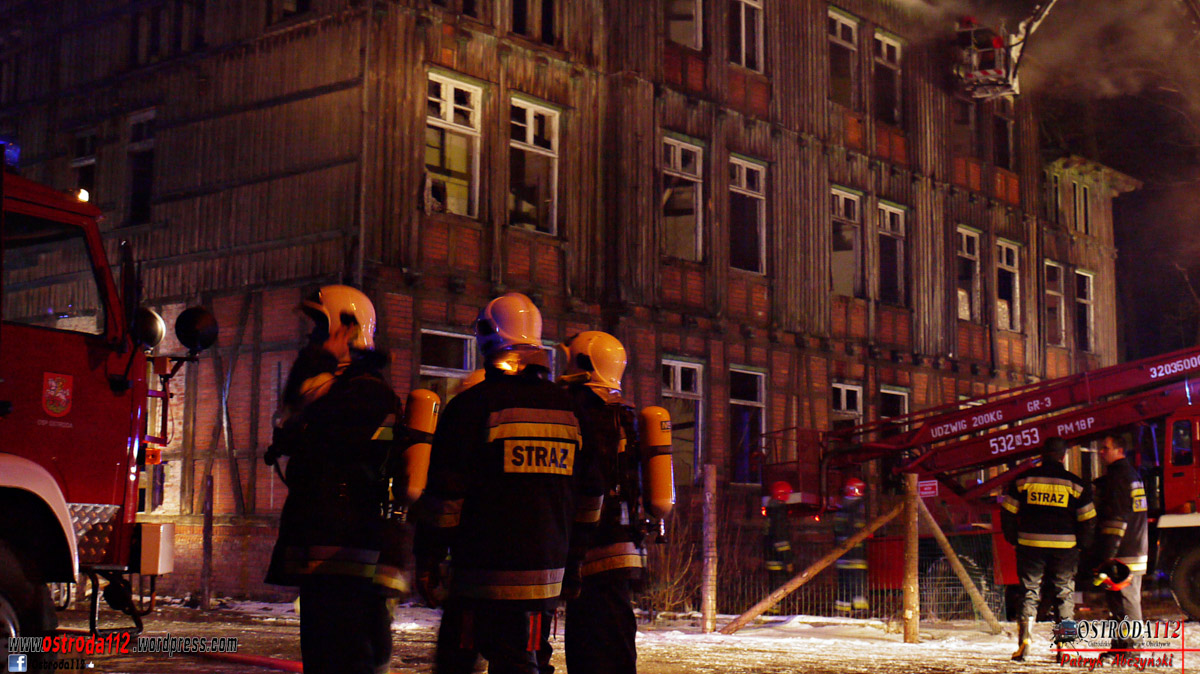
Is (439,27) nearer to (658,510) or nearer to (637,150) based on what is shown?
(637,150)

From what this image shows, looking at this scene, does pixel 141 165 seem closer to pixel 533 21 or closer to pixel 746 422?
pixel 533 21

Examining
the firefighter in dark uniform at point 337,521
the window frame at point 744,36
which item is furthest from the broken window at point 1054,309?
the firefighter in dark uniform at point 337,521

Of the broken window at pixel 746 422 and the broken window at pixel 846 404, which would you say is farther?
the broken window at pixel 846 404

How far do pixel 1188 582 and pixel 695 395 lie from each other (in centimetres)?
756

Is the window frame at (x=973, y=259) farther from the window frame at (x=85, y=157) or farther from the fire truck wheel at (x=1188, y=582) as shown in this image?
the window frame at (x=85, y=157)

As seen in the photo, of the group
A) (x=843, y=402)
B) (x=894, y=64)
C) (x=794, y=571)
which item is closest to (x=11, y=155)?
(x=794, y=571)

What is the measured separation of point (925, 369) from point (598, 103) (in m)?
9.38

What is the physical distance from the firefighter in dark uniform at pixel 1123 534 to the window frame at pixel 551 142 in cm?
893

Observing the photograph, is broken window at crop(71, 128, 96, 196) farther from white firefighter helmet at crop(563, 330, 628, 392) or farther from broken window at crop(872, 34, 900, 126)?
white firefighter helmet at crop(563, 330, 628, 392)

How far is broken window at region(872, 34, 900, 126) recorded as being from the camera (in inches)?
971

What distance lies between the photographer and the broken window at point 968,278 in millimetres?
26000

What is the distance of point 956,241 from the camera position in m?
25.5

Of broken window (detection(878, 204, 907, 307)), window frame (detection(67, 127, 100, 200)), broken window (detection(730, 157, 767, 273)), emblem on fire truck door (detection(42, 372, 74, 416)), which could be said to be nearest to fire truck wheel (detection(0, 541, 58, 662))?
emblem on fire truck door (detection(42, 372, 74, 416))

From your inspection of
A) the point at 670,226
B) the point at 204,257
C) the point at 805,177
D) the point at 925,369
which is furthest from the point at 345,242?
the point at 925,369
